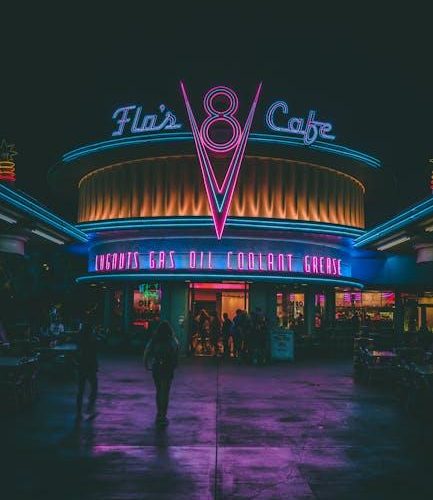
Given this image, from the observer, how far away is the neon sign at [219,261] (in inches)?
1056

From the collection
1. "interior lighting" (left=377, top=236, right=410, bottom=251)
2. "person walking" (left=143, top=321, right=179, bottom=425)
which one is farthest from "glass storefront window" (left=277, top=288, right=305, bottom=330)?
"person walking" (left=143, top=321, right=179, bottom=425)

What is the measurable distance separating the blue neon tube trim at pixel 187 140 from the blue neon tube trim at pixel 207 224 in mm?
3442

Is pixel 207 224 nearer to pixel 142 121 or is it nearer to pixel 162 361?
pixel 142 121

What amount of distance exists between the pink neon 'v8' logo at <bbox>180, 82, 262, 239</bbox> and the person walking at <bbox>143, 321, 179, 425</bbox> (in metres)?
13.6

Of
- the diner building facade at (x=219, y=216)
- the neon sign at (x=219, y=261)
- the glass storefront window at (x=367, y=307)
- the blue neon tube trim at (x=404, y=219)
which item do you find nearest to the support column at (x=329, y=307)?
the diner building facade at (x=219, y=216)

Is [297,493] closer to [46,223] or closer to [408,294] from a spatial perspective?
[46,223]

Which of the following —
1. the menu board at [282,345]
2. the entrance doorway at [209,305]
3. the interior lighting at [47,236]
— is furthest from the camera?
the entrance doorway at [209,305]

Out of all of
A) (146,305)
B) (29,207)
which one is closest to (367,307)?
(146,305)

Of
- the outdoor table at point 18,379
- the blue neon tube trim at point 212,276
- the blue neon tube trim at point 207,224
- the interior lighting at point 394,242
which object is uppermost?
the blue neon tube trim at point 207,224

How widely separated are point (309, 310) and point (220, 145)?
890cm

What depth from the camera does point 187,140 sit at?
1051 inches

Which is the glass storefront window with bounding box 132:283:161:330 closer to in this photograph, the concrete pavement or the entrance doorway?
the entrance doorway

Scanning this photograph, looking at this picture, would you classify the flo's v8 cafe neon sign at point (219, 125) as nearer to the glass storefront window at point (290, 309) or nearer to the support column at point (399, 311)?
the glass storefront window at point (290, 309)

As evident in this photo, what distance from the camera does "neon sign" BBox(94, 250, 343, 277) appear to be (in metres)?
26.8
